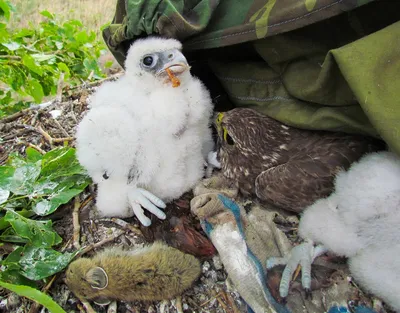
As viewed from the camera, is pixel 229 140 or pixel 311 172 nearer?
pixel 311 172

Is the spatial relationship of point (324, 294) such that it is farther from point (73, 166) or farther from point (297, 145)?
point (73, 166)

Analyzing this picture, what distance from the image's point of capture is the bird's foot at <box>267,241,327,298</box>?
1.44m

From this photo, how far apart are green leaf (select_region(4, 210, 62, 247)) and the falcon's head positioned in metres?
0.77

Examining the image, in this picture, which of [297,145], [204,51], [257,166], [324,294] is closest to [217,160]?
[257,166]

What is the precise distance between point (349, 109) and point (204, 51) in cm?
80

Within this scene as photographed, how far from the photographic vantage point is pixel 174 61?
1653 mm

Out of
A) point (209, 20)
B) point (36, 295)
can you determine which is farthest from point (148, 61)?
point (36, 295)

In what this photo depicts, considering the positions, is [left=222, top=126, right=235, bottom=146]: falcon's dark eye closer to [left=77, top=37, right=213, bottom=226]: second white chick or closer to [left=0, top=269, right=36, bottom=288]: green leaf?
[left=77, top=37, right=213, bottom=226]: second white chick

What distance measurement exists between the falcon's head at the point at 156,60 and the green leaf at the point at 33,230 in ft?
2.54

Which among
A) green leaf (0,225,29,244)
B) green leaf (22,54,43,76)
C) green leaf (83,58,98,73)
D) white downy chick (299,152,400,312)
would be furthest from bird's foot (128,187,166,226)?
green leaf (83,58,98,73)

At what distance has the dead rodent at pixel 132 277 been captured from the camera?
152cm

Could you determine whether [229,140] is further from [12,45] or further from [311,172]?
[12,45]

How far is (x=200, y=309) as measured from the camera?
1.54 meters

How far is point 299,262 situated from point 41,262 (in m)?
1.03
